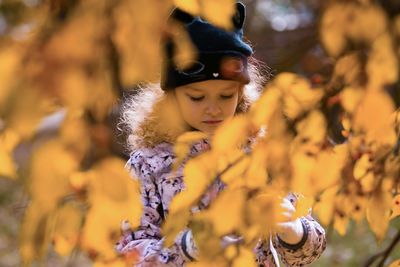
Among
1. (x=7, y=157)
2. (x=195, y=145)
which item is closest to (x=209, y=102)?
(x=195, y=145)

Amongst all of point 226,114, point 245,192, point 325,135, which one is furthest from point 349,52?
point 245,192

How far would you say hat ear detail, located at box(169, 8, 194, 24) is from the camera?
1101 millimetres

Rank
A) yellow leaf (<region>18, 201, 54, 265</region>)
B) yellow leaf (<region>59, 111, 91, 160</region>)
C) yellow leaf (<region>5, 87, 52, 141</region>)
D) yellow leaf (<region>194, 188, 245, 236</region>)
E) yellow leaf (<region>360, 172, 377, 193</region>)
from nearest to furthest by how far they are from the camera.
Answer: yellow leaf (<region>5, 87, 52, 141</region>), yellow leaf (<region>59, 111, 91, 160</region>), yellow leaf (<region>18, 201, 54, 265</region>), yellow leaf (<region>194, 188, 245, 236</region>), yellow leaf (<region>360, 172, 377, 193</region>)

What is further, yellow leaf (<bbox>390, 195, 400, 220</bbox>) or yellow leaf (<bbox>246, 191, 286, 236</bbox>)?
yellow leaf (<bbox>390, 195, 400, 220</bbox>)

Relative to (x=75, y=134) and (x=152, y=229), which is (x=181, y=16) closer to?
(x=152, y=229)

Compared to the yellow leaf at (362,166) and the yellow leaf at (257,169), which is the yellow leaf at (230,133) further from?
the yellow leaf at (362,166)

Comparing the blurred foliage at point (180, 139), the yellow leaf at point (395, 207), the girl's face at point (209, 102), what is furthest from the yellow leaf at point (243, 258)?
the yellow leaf at point (395, 207)

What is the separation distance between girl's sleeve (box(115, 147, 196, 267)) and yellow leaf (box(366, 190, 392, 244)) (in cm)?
36

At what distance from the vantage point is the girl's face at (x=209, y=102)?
105cm

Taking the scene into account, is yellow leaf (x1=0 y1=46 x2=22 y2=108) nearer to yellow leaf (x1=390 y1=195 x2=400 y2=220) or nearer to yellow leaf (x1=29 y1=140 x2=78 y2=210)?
yellow leaf (x1=29 y1=140 x2=78 y2=210)

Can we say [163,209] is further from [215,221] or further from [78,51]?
[78,51]

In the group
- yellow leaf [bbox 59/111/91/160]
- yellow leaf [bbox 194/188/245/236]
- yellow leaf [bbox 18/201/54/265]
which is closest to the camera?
yellow leaf [bbox 59/111/91/160]

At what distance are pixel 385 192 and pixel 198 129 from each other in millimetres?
378

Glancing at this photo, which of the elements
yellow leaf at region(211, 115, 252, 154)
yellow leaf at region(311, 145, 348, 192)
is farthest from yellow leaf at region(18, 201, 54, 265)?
yellow leaf at region(311, 145, 348, 192)
